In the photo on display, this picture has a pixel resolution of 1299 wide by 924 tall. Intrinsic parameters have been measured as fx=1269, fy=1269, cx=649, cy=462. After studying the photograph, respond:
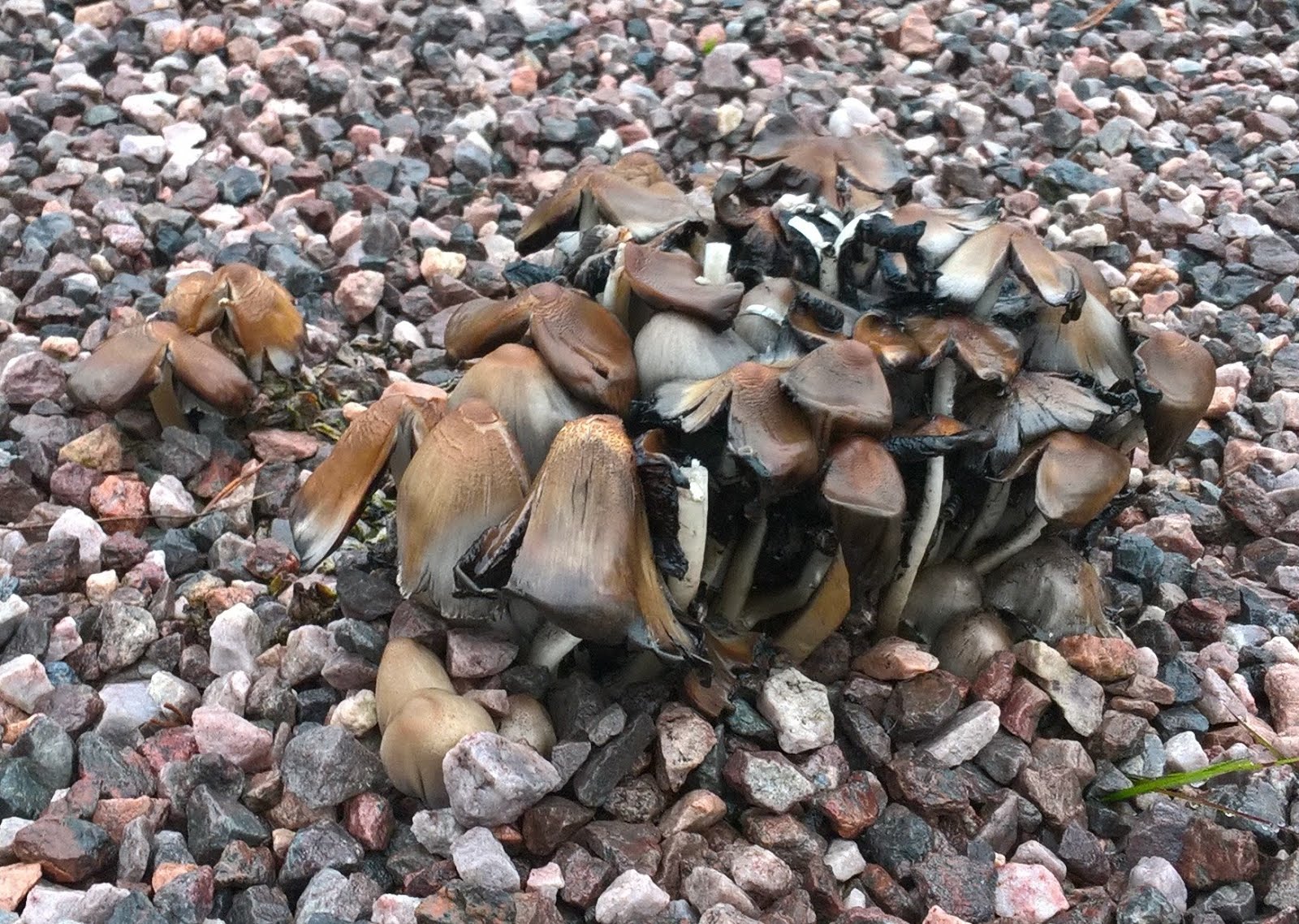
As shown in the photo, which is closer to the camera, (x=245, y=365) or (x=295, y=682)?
(x=295, y=682)

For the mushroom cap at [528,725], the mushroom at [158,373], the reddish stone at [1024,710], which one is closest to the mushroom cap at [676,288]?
the mushroom cap at [528,725]

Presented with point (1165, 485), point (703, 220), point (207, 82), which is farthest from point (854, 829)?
point (207, 82)

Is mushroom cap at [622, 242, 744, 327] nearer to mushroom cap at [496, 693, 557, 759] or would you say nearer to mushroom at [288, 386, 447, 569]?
mushroom at [288, 386, 447, 569]

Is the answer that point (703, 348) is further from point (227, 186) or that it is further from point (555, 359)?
point (227, 186)

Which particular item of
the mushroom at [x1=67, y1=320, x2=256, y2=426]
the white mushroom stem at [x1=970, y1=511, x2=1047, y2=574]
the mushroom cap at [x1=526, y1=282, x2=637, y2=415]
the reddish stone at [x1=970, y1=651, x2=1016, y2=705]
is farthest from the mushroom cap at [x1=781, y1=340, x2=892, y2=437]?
the mushroom at [x1=67, y1=320, x2=256, y2=426]

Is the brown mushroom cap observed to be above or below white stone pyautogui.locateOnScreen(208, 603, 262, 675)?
above

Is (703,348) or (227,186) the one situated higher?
(703,348)
